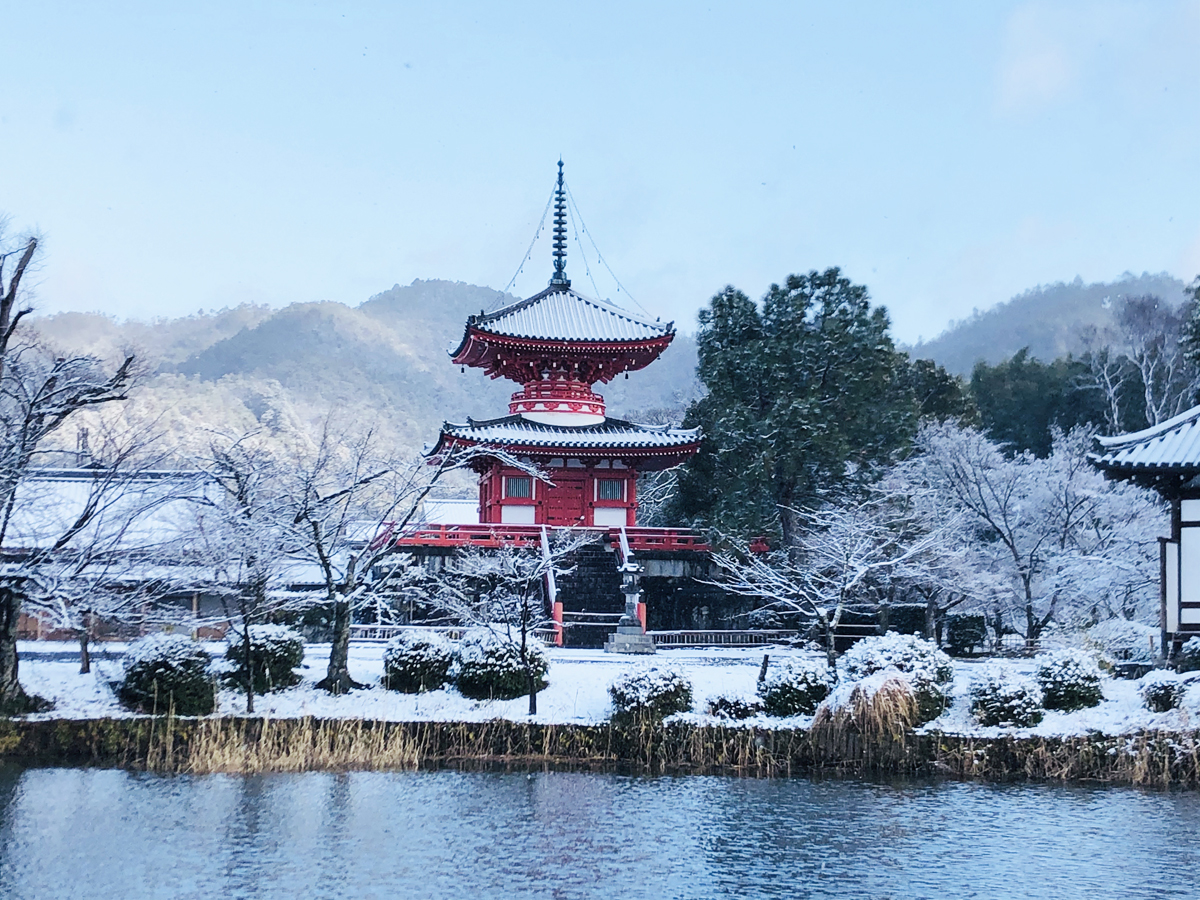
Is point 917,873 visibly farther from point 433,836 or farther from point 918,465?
point 918,465

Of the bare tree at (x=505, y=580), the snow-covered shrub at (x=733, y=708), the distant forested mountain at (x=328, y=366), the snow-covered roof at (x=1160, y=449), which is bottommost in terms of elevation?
the snow-covered shrub at (x=733, y=708)

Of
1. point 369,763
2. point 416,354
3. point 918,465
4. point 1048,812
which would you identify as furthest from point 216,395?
point 1048,812

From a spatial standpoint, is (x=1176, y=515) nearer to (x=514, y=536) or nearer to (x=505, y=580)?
(x=505, y=580)

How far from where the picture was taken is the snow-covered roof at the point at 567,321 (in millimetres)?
37969

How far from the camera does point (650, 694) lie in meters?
22.5

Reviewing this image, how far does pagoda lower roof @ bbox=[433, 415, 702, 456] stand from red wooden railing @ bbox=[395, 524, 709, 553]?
243 centimetres

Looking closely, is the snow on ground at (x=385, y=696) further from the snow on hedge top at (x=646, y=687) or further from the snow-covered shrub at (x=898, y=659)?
the snow-covered shrub at (x=898, y=659)

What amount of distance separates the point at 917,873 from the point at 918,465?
76.7 ft

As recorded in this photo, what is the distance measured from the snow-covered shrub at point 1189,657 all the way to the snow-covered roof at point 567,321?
1871 cm

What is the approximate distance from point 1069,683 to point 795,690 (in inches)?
190

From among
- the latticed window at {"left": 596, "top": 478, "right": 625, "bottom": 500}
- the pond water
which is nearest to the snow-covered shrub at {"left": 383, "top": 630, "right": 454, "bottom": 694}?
the pond water

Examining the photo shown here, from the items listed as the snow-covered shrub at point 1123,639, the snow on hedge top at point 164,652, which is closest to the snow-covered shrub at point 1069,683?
the snow-covered shrub at point 1123,639

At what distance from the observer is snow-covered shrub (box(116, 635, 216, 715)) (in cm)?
2233

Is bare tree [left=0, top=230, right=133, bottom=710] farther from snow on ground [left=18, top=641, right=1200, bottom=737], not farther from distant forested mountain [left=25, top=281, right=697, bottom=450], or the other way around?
distant forested mountain [left=25, top=281, right=697, bottom=450]
